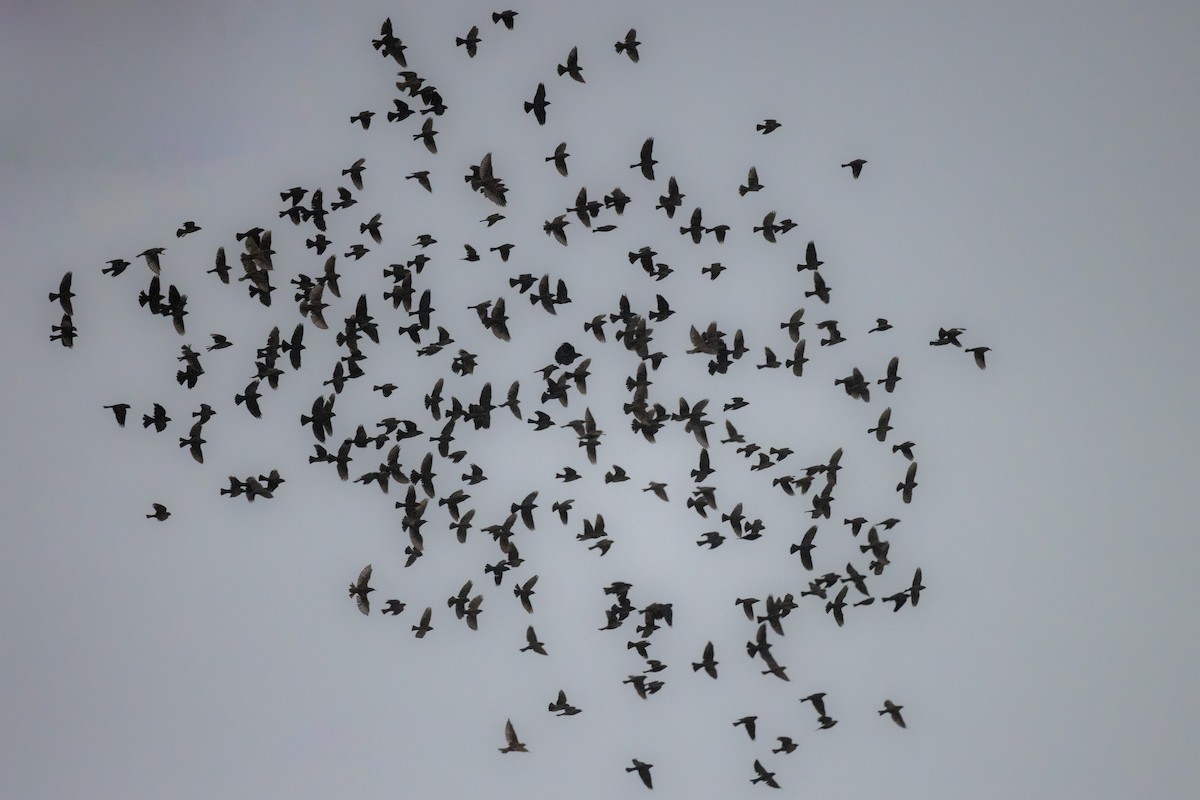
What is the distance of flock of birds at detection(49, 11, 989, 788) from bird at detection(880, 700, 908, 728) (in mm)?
17

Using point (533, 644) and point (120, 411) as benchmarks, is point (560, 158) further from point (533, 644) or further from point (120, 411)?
point (120, 411)

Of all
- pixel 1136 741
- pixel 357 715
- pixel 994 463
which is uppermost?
pixel 994 463

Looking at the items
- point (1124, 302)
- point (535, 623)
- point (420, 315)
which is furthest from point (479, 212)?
point (1124, 302)

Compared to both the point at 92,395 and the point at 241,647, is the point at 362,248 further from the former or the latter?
the point at 241,647

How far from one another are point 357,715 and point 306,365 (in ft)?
7.84

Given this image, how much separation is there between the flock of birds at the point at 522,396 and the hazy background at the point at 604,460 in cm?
8

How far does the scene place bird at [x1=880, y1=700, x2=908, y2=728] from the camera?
8.00 meters

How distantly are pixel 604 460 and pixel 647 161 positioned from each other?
2027mm

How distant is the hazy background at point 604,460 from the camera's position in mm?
8234

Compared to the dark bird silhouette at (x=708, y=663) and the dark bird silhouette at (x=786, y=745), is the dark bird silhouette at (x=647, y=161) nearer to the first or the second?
the dark bird silhouette at (x=708, y=663)

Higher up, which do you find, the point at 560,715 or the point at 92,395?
the point at 92,395

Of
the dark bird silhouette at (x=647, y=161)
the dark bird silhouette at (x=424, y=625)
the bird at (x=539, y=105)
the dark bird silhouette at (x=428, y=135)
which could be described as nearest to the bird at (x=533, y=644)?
the dark bird silhouette at (x=424, y=625)

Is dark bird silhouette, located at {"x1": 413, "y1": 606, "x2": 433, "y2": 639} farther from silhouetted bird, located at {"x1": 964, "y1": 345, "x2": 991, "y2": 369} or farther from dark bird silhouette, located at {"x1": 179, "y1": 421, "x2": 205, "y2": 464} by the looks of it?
silhouetted bird, located at {"x1": 964, "y1": 345, "x2": 991, "y2": 369}

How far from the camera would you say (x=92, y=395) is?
8414mm
